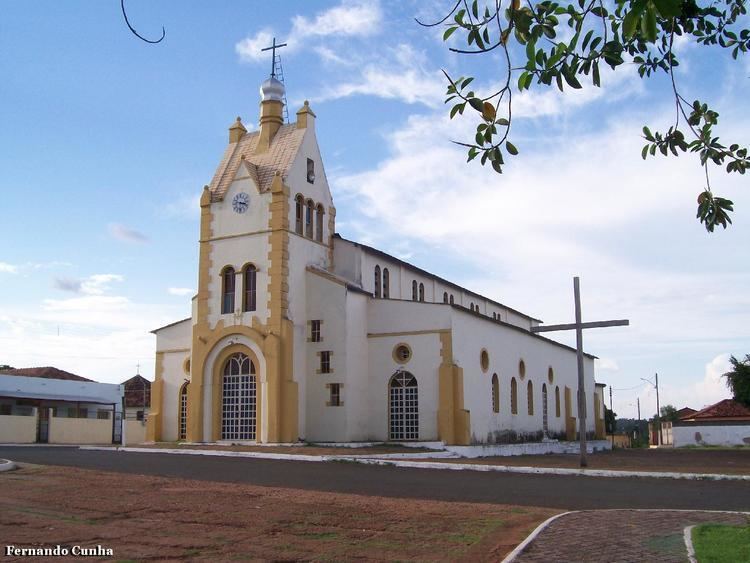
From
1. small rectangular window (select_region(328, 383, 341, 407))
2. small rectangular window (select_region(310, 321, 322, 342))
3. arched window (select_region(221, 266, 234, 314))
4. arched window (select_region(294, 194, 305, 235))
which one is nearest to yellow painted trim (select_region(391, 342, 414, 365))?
small rectangular window (select_region(328, 383, 341, 407))

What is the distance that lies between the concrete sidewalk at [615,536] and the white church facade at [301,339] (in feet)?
63.5

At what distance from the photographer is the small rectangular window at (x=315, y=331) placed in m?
32.7

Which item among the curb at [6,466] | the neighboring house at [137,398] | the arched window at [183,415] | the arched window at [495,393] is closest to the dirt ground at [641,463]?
the arched window at [495,393]

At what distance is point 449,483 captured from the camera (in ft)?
58.3

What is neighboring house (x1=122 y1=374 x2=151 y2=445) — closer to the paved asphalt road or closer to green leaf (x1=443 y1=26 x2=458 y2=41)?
the paved asphalt road

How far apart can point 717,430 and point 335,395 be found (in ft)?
116

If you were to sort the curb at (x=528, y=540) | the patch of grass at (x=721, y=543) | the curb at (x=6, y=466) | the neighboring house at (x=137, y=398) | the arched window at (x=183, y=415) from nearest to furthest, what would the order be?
the patch of grass at (x=721, y=543), the curb at (x=528, y=540), the curb at (x=6, y=466), the arched window at (x=183, y=415), the neighboring house at (x=137, y=398)

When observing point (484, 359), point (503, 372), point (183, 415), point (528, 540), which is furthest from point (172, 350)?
point (528, 540)

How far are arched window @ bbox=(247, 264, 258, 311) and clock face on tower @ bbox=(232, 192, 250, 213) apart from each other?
2562 mm

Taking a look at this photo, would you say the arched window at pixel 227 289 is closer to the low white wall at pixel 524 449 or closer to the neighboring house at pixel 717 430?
the low white wall at pixel 524 449

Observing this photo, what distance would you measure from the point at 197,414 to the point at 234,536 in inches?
905

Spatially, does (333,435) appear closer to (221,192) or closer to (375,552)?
(221,192)

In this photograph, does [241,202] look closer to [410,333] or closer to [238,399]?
[238,399]

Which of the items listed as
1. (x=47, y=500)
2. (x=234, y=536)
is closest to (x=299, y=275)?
(x=47, y=500)
